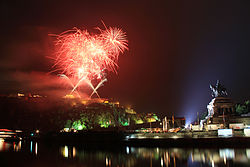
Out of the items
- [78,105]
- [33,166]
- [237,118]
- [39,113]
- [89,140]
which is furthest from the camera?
[78,105]

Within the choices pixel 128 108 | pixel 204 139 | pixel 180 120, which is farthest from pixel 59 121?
pixel 204 139

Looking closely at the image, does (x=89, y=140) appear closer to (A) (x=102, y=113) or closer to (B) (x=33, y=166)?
(B) (x=33, y=166)

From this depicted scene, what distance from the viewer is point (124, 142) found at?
30516 millimetres

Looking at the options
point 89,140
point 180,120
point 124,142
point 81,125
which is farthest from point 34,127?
point 180,120

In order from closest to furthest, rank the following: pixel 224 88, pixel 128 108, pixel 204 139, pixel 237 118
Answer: pixel 204 139 → pixel 237 118 → pixel 224 88 → pixel 128 108

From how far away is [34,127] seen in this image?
228 ft

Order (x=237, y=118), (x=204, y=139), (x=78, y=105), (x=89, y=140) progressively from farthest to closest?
1. (x=78, y=105)
2. (x=237, y=118)
3. (x=89, y=140)
4. (x=204, y=139)

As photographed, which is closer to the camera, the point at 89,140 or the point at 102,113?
the point at 89,140

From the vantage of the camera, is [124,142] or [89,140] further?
[89,140]

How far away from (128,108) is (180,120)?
25029 mm

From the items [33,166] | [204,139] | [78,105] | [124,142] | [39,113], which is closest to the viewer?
[33,166]

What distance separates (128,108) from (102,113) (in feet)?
77.0

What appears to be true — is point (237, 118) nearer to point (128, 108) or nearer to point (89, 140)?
point (89, 140)

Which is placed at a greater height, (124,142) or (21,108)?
(21,108)
